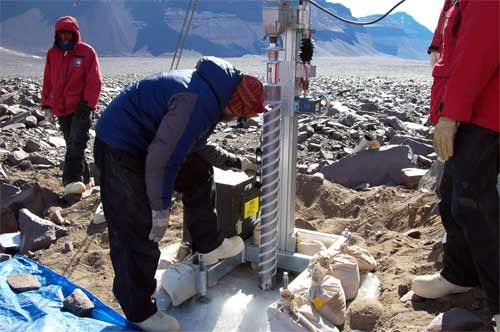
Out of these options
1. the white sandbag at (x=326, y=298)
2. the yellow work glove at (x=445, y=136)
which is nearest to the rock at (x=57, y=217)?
the white sandbag at (x=326, y=298)

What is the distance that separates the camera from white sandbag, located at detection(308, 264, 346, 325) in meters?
2.90

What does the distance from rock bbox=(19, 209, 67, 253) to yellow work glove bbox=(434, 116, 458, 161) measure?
3235 millimetres

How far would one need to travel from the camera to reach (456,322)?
8.61ft

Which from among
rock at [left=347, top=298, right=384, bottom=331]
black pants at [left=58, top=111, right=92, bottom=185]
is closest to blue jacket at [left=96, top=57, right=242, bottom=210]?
rock at [left=347, top=298, right=384, bottom=331]

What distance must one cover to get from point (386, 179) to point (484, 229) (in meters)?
3.43

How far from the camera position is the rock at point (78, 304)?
123 inches

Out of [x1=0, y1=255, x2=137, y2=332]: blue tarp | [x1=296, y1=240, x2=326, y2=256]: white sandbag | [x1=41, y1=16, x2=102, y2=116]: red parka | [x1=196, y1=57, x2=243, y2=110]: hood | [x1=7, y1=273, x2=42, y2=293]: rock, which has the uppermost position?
[x1=196, y1=57, x2=243, y2=110]: hood

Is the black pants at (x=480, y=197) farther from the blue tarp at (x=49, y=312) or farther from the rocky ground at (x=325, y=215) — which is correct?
the blue tarp at (x=49, y=312)

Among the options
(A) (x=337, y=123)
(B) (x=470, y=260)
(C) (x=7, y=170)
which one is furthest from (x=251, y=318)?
(A) (x=337, y=123)

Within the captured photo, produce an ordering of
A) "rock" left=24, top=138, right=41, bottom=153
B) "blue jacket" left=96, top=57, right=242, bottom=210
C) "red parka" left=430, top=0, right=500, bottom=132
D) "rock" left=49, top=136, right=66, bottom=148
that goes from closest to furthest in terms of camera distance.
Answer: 1. "red parka" left=430, top=0, right=500, bottom=132
2. "blue jacket" left=96, top=57, right=242, bottom=210
3. "rock" left=24, top=138, right=41, bottom=153
4. "rock" left=49, top=136, right=66, bottom=148

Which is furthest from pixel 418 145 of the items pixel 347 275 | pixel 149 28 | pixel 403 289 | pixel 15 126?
pixel 149 28

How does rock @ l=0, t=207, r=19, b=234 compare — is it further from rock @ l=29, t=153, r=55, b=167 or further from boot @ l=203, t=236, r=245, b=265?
boot @ l=203, t=236, r=245, b=265

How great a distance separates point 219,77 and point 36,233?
8.41ft

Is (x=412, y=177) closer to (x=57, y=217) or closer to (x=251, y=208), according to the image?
(x=251, y=208)
